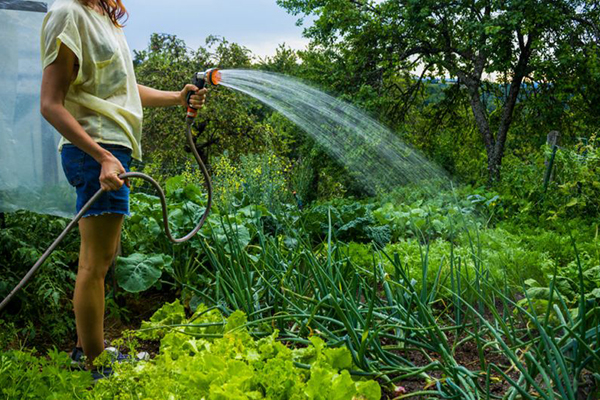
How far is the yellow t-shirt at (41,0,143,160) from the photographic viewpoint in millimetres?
1906

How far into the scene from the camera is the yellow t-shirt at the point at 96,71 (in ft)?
6.25

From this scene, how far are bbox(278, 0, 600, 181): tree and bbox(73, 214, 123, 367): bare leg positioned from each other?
6612mm

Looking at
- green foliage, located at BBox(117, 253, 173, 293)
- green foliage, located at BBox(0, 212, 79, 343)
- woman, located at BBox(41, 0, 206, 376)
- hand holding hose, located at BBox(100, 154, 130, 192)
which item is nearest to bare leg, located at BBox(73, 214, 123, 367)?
woman, located at BBox(41, 0, 206, 376)

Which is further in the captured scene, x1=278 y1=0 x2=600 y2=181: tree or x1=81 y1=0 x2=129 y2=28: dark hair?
x1=278 y1=0 x2=600 y2=181: tree

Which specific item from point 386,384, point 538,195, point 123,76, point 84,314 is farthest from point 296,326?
point 538,195

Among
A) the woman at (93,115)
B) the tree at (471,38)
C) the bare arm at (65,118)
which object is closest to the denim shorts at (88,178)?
the woman at (93,115)

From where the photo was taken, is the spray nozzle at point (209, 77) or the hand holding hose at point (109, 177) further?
the spray nozzle at point (209, 77)

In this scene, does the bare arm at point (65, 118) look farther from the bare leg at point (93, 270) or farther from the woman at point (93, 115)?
the bare leg at point (93, 270)

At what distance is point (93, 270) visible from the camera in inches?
84.2

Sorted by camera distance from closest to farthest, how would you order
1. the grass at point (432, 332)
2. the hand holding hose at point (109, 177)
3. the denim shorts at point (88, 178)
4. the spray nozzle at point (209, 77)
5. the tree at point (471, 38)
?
the grass at point (432, 332)
the hand holding hose at point (109, 177)
the denim shorts at point (88, 178)
the spray nozzle at point (209, 77)
the tree at point (471, 38)

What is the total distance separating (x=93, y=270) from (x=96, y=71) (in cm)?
73

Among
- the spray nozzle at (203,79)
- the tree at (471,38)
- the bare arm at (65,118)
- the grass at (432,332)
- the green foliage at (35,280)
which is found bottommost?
the green foliage at (35,280)

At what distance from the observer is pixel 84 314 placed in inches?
85.4

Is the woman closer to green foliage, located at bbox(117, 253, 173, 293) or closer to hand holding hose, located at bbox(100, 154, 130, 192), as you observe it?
hand holding hose, located at bbox(100, 154, 130, 192)
